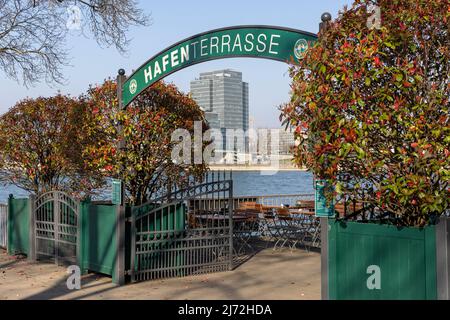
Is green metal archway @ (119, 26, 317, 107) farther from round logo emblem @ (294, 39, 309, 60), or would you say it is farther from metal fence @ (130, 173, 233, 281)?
metal fence @ (130, 173, 233, 281)

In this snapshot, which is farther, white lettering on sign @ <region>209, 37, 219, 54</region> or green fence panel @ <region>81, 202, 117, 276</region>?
green fence panel @ <region>81, 202, 117, 276</region>

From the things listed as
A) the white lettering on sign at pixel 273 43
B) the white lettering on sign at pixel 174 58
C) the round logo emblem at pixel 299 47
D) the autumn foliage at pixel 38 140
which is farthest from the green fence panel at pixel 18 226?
the round logo emblem at pixel 299 47

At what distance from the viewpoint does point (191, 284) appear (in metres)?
9.59

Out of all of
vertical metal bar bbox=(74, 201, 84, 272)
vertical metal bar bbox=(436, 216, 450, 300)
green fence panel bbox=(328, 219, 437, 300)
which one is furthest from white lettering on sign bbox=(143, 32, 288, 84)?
vertical metal bar bbox=(436, 216, 450, 300)

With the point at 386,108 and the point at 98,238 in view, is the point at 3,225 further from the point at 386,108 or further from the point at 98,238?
the point at 386,108

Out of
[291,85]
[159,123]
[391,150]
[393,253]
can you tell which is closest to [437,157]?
[391,150]

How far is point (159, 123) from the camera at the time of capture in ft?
35.6

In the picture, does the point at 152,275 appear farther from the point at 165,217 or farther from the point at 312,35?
the point at 312,35

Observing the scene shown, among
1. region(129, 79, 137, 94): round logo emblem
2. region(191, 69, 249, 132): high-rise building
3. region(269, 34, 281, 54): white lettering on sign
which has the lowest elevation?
region(129, 79, 137, 94): round logo emblem

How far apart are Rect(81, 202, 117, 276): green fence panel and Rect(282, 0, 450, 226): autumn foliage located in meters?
4.68

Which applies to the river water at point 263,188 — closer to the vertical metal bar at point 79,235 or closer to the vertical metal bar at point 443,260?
the vertical metal bar at point 79,235

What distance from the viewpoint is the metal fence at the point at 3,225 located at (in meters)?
14.2

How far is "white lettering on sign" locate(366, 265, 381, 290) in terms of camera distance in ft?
20.7

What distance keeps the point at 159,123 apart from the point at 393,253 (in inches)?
229
